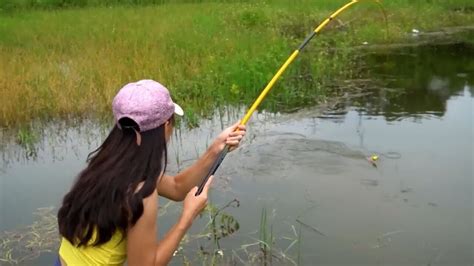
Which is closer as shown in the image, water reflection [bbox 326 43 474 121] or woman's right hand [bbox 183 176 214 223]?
woman's right hand [bbox 183 176 214 223]

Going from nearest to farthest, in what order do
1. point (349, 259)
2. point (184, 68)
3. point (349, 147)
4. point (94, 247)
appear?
point (94, 247) → point (349, 259) → point (349, 147) → point (184, 68)

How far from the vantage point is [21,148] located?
Answer: 5.69 meters

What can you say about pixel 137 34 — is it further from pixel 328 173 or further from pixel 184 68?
pixel 328 173

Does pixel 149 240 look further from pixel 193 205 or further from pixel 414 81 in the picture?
pixel 414 81

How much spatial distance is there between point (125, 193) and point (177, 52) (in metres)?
6.54

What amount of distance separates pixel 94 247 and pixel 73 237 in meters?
0.08

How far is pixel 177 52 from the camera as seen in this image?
835 centimetres

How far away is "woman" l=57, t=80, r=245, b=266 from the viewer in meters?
1.97

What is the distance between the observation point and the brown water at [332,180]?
12.8 feet

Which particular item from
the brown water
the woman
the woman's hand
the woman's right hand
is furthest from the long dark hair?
the brown water

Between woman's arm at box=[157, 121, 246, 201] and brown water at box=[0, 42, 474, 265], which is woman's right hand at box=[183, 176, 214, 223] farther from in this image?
brown water at box=[0, 42, 474, 265]

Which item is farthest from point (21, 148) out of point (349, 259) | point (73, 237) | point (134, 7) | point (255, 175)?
point (134, 7)

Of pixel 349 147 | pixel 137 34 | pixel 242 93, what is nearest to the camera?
pixel 349 147

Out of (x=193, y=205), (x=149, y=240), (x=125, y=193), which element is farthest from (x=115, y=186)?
(x=193, y=205)
